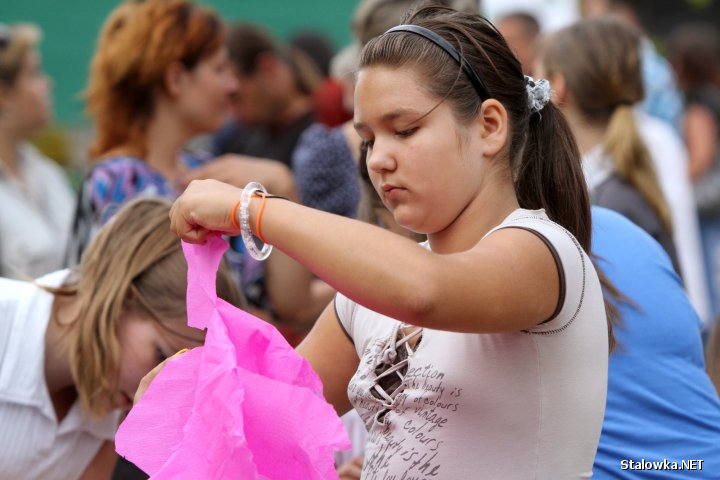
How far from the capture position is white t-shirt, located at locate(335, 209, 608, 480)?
5.06ft

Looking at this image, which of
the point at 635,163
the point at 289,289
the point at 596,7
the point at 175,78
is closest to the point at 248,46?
the point at 175,78

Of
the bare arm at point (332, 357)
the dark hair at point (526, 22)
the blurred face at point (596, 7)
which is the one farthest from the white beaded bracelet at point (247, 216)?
the blurred face at point (596, 7)

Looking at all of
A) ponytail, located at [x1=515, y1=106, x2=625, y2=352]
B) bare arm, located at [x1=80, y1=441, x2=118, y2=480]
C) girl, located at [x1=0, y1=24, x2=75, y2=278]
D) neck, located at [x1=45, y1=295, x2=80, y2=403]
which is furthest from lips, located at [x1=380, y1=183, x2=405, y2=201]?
girl, located at [x1=0, y1=24, x2=75, y2=278]

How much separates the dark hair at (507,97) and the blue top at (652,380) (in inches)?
18.1

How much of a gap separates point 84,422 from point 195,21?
65.6 inches

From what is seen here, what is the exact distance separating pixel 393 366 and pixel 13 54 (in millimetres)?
3606

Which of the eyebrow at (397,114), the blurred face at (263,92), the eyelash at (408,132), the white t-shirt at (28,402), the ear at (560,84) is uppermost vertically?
the blurred face at (263,92)

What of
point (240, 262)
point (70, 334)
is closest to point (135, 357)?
point (70, 334)

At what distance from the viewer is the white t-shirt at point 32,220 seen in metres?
4.25

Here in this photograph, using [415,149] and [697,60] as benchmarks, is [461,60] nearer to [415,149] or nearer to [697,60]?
[415,149]

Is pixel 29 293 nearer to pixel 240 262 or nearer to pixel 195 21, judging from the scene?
pixel 240 262

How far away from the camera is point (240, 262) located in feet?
11.8

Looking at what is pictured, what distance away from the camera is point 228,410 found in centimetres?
160

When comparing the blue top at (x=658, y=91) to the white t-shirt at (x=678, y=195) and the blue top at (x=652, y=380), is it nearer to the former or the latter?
the white t-shirt at (x=678, y=195)
